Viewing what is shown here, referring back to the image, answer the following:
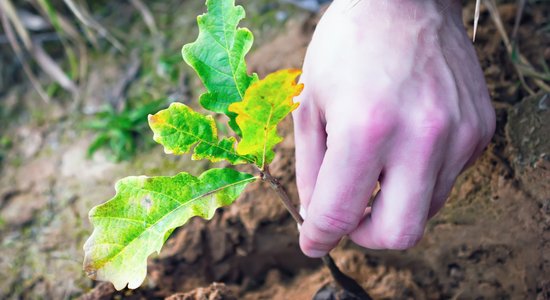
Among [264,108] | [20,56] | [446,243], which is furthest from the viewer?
[20,56]

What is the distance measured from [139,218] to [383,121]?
22.9 inches

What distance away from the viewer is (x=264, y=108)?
1.10 metres

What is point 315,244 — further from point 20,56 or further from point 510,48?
point 20,56

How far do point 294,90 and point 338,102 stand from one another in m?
0.15

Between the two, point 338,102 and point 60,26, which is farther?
point 60,26

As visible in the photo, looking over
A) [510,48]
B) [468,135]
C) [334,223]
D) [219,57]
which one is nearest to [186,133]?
[219,57]

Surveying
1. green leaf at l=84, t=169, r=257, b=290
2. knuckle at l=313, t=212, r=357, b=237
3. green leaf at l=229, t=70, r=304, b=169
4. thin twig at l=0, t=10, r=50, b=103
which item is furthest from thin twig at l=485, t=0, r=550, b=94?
thin twig at l=0, t=10, r=50, b=103

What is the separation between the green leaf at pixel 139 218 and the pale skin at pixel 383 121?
0.27m

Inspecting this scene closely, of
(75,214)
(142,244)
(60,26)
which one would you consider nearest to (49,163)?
(75,214)

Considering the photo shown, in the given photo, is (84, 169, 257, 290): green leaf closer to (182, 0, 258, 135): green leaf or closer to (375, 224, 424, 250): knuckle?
(182, 0, 258, 135): green leaf

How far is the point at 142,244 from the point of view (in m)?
1.18

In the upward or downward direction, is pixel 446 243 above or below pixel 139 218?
below

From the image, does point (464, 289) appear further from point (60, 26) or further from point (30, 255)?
point (60, 26)

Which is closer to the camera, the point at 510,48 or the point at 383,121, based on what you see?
the point at 383,121
